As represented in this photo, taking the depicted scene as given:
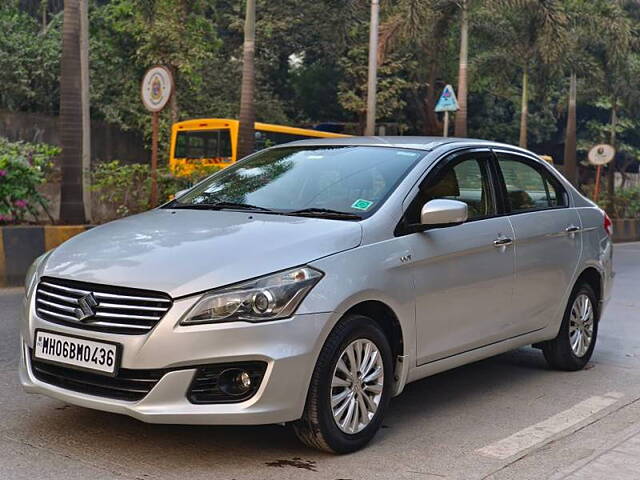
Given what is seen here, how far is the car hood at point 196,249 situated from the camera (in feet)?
12.8

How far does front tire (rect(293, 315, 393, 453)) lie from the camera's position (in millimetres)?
4078

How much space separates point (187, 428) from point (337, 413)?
84 cm

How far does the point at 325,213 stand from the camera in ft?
15.4

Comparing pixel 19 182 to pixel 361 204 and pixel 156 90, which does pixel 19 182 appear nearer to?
pixel 156 90

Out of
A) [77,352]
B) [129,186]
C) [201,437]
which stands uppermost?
[129,186]

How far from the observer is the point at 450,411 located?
5.25 m

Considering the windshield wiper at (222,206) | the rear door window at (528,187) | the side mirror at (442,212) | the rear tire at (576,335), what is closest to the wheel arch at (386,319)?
the side mirror at (442,212)

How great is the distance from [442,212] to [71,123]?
29.4 ft

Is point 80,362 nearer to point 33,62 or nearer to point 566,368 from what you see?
point 566,368

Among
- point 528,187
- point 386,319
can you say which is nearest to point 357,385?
point 386,319

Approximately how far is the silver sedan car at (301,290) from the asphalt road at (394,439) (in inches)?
9.7

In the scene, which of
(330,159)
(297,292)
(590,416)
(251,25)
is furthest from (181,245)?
(251,25)

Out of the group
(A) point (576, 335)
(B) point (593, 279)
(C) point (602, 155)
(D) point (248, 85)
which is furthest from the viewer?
(C) point (602, 155)

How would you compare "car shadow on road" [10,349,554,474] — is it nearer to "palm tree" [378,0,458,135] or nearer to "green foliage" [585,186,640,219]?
"palm tree" [378,0,458,135]
